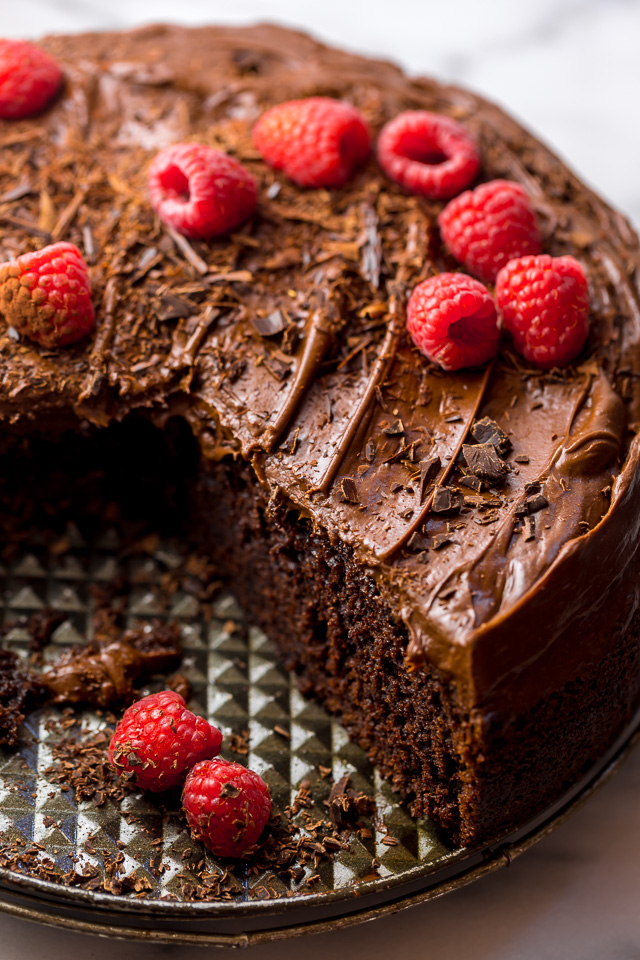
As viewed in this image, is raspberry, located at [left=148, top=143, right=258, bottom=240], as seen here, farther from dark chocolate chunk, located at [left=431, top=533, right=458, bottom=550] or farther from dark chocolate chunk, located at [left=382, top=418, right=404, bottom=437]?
dark chocolate chunk, located at [left=431, top=533, right=458, bottom=550]

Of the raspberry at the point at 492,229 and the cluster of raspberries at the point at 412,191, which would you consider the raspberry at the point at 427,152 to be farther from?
the raspberry at the point at 492,229

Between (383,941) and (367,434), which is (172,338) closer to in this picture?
(367,434)

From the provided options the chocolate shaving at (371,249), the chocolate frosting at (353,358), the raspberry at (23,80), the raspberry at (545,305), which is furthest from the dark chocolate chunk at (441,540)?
the raspberry at (23,80)

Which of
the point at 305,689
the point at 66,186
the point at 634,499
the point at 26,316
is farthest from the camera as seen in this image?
the point at 66,186

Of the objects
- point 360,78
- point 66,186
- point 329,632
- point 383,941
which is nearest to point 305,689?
point 329,632

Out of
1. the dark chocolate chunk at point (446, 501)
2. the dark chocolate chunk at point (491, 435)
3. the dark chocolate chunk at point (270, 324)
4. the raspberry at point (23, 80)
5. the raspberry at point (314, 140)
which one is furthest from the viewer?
the raspberry at point (23, 80)

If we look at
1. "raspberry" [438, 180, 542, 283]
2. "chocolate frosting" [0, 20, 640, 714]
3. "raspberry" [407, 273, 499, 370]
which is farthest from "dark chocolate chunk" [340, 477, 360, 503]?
"raspberry" [438, 180, 542, 283]
